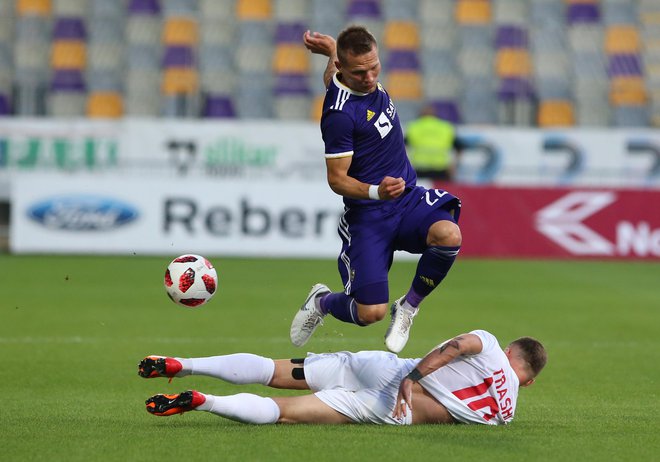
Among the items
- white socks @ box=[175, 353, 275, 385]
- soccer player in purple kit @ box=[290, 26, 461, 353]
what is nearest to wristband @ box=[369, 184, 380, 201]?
soccer player in purple kit @ box=[290, 26, 461, 353]

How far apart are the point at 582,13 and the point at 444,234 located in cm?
1892

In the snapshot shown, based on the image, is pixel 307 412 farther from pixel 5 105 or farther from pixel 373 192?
pixel 5 105

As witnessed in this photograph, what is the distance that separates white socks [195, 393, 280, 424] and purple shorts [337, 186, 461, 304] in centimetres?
118

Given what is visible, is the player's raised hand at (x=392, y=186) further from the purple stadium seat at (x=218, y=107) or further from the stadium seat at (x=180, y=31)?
the stadium seat at (x=180, y=31)

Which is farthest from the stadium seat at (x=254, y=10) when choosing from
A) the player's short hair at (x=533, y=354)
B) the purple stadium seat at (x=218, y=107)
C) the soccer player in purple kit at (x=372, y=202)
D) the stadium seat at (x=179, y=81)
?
the player's short hair at (x=533, y=354)

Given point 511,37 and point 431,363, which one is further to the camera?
point 511,37

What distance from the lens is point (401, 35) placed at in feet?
83.5

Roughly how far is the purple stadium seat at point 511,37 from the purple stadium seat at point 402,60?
174cm

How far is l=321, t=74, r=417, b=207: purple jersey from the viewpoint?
763 cm

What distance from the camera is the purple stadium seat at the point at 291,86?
2452 centimetres

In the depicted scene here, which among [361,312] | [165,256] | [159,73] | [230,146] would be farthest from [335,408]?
[159,73]

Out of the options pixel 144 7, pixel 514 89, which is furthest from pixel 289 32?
pixel 514 89

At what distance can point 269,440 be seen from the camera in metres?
6.55

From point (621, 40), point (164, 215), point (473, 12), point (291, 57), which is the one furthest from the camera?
point (473, 12)
